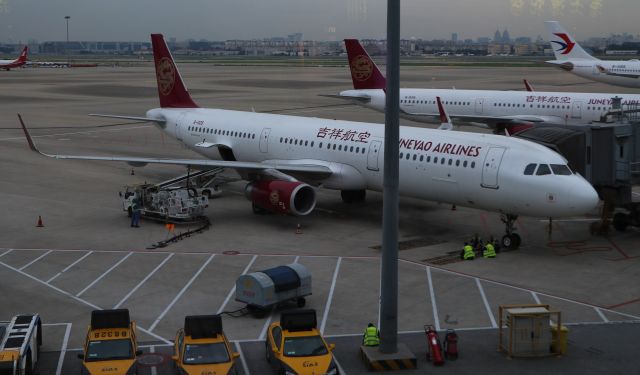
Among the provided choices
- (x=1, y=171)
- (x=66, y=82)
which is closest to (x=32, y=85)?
(x=66, y=82)

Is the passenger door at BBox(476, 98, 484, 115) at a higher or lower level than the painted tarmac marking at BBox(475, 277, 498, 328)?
higher

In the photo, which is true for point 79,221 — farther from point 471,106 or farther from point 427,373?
point 471,106

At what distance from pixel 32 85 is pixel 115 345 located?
4716 inches

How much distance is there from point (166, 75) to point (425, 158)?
18721 mm

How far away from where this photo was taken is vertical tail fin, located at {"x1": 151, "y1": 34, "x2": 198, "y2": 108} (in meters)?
42.5

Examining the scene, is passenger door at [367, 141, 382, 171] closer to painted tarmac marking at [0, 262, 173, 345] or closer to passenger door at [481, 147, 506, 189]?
passenger door at [481, 147, 506, 189]

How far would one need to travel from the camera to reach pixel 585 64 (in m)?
85.4

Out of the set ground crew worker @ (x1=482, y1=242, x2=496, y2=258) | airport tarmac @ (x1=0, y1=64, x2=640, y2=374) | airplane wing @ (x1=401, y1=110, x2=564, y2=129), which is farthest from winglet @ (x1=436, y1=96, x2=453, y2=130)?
ground crew worker @ (x1=482, y1=242, x2=496, y2=258)

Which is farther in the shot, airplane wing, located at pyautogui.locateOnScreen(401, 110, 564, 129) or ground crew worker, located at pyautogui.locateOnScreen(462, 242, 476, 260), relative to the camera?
airplane wing, located at pyautogui.locateOnScreen(401, 110, 564, 129)

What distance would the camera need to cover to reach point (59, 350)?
1859 centimetres

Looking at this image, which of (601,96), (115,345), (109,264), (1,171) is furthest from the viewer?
A: (601,96)

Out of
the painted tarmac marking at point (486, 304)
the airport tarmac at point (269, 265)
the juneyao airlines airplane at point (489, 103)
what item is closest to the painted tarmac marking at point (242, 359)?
the airport tarmac at point (269, 265)

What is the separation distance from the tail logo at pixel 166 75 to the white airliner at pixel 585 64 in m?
52.2

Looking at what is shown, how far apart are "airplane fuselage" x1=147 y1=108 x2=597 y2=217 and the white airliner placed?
5442 centimetres
